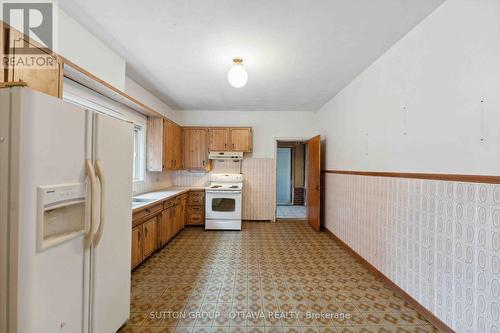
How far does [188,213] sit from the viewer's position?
4.65m

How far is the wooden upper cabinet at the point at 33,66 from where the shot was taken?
135cm

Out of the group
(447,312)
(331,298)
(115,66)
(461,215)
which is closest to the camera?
(461,215)

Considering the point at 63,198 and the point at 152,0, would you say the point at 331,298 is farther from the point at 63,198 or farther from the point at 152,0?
the point at 152,0

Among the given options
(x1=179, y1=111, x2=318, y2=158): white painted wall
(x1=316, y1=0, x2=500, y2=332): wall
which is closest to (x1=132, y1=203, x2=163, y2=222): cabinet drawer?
(x1=179, y1=111, x2=318, y2=158): white painted wall

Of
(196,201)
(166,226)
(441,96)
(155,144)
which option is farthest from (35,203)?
(196,201)

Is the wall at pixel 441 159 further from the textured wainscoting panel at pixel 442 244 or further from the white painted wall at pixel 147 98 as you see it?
the white painted wall at pixel 147 98

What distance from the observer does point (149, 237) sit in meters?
2.96

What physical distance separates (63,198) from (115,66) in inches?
81.8

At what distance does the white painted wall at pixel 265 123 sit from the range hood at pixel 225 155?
A: 0.46 metres

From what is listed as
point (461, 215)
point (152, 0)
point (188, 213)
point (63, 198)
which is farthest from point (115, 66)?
point (461, 215)

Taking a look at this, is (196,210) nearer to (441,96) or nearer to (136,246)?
(136,246)

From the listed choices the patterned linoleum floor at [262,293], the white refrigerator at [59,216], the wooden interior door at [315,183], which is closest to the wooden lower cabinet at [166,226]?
the patterned linoleum floor at [262,293]

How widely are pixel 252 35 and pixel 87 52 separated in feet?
5.41

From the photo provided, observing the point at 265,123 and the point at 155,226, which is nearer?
the point at 155,226
